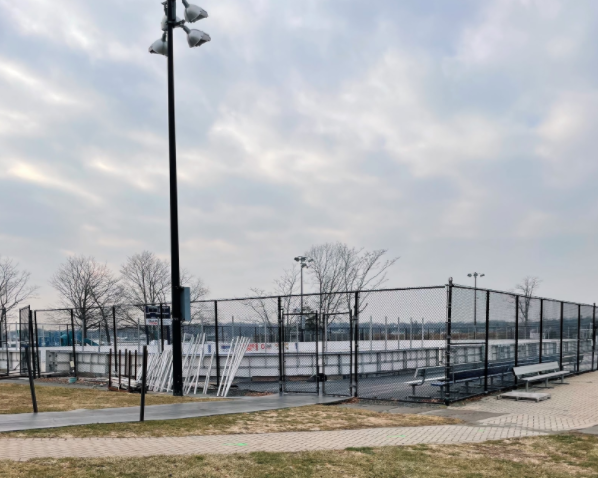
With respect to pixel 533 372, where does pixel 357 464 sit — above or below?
above

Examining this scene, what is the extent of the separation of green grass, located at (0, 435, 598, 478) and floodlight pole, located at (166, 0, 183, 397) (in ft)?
25.0

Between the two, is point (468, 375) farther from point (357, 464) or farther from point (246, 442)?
point (357, 464)

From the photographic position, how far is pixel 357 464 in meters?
6.97

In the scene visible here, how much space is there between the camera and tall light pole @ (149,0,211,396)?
14680mm

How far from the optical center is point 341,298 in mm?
36094

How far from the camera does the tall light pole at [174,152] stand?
14.7 metres

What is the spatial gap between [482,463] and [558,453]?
145 cm

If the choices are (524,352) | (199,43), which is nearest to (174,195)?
(199,43)

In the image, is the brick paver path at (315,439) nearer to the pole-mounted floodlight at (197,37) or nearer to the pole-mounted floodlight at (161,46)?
the pole-mounted floodlight at (197,37)

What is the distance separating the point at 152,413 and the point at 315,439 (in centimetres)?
362

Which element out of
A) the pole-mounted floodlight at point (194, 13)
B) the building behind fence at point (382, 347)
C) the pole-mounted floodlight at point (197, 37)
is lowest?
the building behind fence at point (382, 347)

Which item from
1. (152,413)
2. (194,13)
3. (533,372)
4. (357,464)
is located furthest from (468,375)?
(194,13)

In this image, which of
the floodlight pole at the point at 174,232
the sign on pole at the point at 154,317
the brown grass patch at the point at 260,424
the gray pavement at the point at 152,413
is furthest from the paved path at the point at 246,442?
the sign on pole at the point at 154,317

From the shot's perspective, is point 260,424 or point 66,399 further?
point 66,399
